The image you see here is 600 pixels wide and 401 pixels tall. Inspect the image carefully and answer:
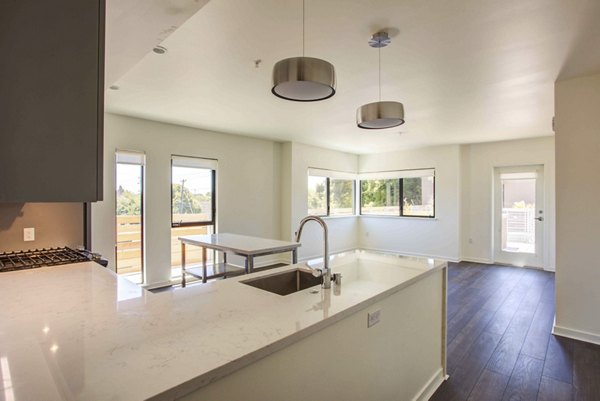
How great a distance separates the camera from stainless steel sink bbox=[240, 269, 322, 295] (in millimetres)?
1857

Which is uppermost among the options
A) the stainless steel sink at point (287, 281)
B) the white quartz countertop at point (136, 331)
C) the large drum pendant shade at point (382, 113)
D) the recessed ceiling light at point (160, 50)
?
the recessed ceiling light at point (160, 50)

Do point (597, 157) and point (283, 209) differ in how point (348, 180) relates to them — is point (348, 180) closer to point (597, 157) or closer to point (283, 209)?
point (283, 209)

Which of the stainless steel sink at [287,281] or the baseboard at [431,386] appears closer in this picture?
the stainless steel sink at [287,281]

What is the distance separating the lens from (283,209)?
6367 mm

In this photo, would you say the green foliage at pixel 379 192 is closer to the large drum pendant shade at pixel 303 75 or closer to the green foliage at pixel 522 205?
the green foliage at pixel 522 205

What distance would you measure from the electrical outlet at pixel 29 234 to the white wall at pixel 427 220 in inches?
255

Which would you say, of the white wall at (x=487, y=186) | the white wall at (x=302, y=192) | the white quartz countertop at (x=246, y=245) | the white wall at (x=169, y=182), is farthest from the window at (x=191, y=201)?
the white wall at (x=487, y=186)

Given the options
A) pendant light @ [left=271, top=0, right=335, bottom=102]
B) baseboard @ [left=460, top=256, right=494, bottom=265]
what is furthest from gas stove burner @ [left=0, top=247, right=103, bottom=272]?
baseboard @ [left=460, top=256, right=494, bottom=265]

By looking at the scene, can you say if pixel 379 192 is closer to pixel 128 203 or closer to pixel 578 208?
pixel 578 208

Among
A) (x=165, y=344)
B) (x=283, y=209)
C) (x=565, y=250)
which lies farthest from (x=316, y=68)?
(x=283, y=209)

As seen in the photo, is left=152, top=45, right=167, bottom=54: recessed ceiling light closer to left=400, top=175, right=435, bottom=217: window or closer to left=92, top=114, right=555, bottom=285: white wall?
left=92, top=114, right=555, bottom=285: white wall

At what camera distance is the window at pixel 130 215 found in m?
4.35

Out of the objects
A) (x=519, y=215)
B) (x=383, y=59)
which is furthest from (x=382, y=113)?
(x=519, y=215)

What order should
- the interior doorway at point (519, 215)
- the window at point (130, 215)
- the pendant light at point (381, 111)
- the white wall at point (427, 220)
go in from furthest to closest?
the white wall at point (427, 220), the interior doorway at point (519, 215), the window at point (130, 215), the pendant light at point (381, 111)
